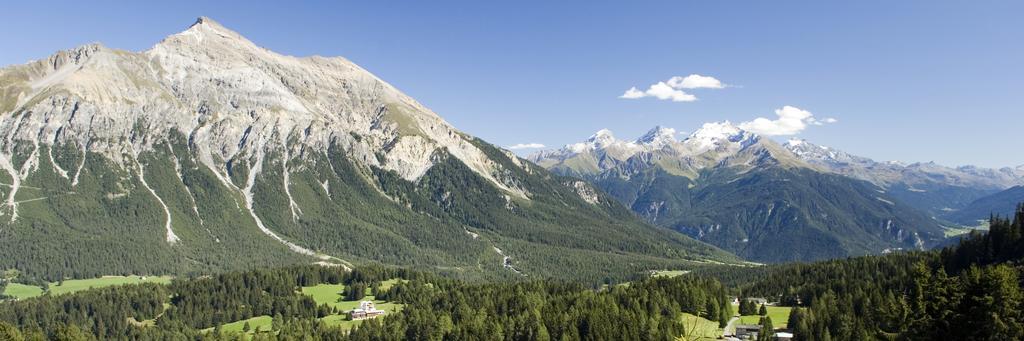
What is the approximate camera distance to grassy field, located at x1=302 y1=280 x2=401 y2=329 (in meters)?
145

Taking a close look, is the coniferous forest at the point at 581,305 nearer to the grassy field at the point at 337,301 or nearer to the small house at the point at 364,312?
the grassy field at the point at 337,301

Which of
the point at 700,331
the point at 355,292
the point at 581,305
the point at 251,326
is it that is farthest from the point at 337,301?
the point at 700,331

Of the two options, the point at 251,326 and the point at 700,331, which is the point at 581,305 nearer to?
the point at 251,326

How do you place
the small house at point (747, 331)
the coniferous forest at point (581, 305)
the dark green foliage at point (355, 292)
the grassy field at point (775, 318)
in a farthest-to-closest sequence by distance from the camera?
the dark green foliage at point (355, 292) → the grassy field at point (775, 318) → the small house at point (747, 331) → the coniferous forest at point (581, 305)

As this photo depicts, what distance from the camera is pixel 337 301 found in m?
168

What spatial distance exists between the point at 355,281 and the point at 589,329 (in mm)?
94000

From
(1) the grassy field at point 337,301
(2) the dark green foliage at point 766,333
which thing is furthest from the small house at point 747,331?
(1) the grassy field at point 337,301

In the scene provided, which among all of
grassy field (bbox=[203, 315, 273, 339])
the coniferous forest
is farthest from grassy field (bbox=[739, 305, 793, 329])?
grassy field (bbox=[203, 315, 273, 339])

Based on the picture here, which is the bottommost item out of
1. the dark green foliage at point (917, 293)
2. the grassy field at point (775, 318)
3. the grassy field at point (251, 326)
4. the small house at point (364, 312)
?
the grassy field at point (251, 326)

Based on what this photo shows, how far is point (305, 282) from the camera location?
18438 centimetres

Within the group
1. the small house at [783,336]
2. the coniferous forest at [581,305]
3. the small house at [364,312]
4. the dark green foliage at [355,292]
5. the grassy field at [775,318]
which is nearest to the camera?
the coniferous forest at [581,305]

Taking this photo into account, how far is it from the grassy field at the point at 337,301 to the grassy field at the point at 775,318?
71472 millimetres

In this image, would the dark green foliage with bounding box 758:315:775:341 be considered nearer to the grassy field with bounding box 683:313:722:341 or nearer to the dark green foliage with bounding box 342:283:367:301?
the grassy field with bounding box 683:313:722:341

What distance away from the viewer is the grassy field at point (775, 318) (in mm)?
118375
